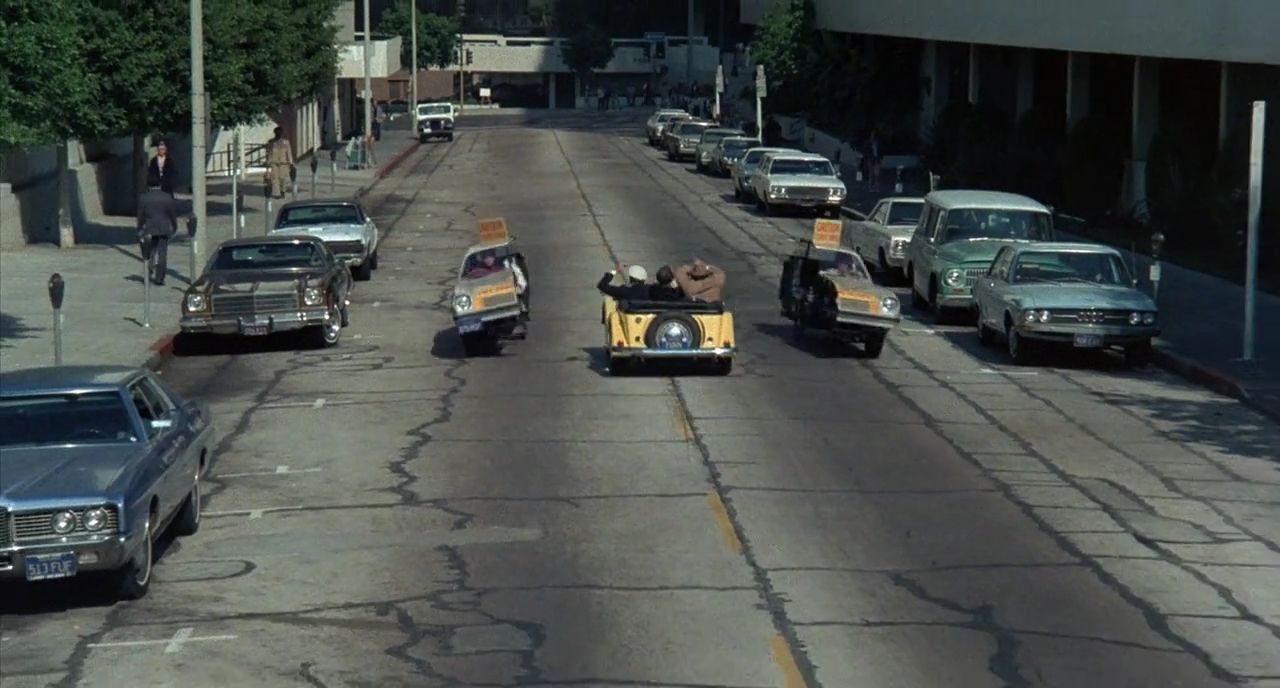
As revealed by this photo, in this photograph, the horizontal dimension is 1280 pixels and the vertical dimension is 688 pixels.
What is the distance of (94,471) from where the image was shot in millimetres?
12773

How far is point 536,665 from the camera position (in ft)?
36.5

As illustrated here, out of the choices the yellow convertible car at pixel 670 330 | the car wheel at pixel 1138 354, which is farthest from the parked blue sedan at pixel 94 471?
the car wheel at pixel 1138 354

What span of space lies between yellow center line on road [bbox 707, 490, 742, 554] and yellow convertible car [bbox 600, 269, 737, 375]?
18.8 ft

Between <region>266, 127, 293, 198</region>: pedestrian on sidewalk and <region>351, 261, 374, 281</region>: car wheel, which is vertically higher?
<region>266, 127, 293, 198</region>: pedestrian on sidewalk

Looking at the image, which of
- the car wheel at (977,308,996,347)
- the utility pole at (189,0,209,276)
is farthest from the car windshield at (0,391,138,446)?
the utility pole at (189,0,209,276)

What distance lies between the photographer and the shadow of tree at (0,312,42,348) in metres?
25.0

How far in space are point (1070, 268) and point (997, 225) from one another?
13.4 feet

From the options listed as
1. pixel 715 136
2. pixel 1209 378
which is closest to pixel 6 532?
pixel 1209 378

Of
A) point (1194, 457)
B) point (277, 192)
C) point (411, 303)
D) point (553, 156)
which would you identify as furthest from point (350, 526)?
point (553, 156)

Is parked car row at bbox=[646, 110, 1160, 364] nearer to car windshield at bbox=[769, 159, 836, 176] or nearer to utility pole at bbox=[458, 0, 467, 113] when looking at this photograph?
car windshield at bbox=[769, 159, 836, 176]

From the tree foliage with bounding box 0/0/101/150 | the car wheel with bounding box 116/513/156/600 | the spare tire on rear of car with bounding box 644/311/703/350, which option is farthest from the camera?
the spare tire on rear of car with bounding box 644/311/703/350

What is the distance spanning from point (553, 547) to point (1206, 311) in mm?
17647

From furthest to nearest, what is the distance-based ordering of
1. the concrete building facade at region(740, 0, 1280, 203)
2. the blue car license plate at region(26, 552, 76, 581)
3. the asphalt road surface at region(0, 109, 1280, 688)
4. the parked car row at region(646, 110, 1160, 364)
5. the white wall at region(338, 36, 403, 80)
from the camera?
the white wall at region(338, 36, 403, 80), the concrete building facade at region(740, 0, 1280, 203), the parked car row at region(646, 110, 1160, 364), the blue car license plate at region(26, 552, 76, 581), the asphalt road surface at region(0, 109, 1280, 688)

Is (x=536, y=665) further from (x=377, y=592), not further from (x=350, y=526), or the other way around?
(x=350, y=526)
